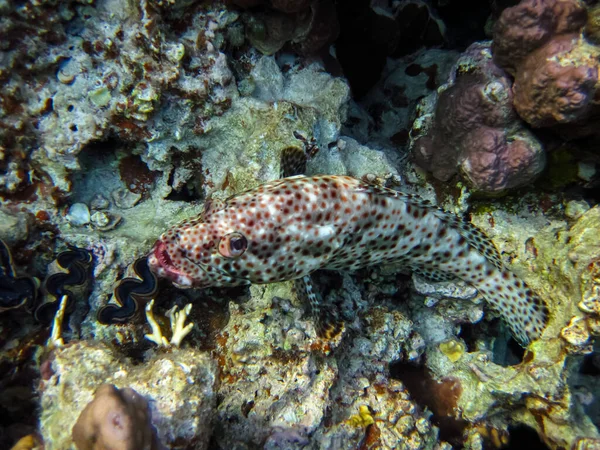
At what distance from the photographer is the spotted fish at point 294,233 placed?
3102mm

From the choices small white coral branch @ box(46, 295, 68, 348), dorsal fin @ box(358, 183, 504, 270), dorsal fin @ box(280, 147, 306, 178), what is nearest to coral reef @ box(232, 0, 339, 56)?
dorsal fin @ box(280, 147, 306, 178)

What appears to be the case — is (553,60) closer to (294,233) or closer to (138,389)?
(294,233)

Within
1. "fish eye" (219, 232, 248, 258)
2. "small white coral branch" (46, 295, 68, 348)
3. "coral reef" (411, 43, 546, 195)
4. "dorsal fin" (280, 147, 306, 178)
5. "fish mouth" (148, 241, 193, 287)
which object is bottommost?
"small white coral branch" (46, 295, 68, 348)

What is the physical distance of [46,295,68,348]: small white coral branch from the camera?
308cm

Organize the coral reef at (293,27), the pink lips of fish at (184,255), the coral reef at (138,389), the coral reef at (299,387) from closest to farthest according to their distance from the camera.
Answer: the coral reef at (138,389), the pink lips of fish at (184,255), the coral reef at (299,387), the coral reef at (293,27)

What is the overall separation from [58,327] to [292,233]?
2286mm

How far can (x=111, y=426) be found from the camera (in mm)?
2311

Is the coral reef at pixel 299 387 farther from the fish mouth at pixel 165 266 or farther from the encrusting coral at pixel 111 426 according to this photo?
Answer: the encrusting coral at pixel 111 426

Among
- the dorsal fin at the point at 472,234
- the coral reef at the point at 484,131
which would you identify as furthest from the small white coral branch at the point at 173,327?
the coral reef at the point at 484,131

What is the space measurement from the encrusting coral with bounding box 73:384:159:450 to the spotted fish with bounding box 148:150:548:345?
3.46 feet

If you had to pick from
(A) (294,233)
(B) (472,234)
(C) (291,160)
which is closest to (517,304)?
(B) (472,234)

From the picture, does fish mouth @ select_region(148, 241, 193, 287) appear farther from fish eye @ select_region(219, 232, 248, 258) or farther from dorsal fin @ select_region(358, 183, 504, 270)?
dorsal fin @ select_region(358, 183, 504, 270)

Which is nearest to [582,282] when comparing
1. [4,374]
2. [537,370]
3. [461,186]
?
[537,370]

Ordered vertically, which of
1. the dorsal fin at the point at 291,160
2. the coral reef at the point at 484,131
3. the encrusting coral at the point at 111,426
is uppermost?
the coral reef at the point at 484,131
